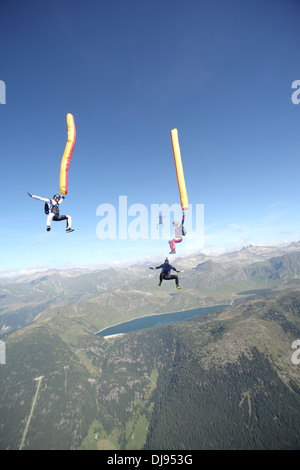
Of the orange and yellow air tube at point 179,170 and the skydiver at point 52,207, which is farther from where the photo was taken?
the orange and yellow air tube at point 179,170

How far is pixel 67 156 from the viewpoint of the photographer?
1464 cm

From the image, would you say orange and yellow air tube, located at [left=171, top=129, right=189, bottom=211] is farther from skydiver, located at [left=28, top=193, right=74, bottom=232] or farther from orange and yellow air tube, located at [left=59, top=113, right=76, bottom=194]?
skydiver, located at [left=28, top=193, right=74, bottom=232]

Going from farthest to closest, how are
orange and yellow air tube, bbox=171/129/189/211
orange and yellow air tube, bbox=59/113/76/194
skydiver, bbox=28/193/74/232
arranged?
1. orange and yellow air tube, bbox=171/129/189/211
2. skydiver, bbox=28/193/74/232
3. orange and yellow air tube, bbox=59/113/76/194

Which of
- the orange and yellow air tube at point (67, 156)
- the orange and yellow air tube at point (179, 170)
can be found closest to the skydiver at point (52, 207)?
the orange and yellow air tube at point (67, 156)

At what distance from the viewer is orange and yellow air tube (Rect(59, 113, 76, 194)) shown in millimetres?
14203

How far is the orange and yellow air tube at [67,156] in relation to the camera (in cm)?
1420

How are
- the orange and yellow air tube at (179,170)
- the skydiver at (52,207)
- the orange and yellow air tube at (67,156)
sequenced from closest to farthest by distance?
the orange and yellow air tube at (67,156), the skydiver at (52,207), the orange and yellow air tube at (179,170)

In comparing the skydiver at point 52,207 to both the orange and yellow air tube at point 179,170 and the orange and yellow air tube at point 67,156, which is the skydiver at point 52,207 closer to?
the orange and yellow air tube at point 67,156

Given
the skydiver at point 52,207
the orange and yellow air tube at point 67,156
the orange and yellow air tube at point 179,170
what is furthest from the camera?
the orange and yellow air tube at point 179,170

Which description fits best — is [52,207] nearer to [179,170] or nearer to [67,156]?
[67,156]

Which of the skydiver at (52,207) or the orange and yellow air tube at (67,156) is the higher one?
the orange and yellow air tube at (67,156)

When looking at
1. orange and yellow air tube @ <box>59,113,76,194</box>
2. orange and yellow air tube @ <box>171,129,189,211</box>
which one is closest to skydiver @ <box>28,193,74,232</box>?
orange and yellow air tube @ <box>59,113,76,194</box>

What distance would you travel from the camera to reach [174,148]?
16797 millimetres
